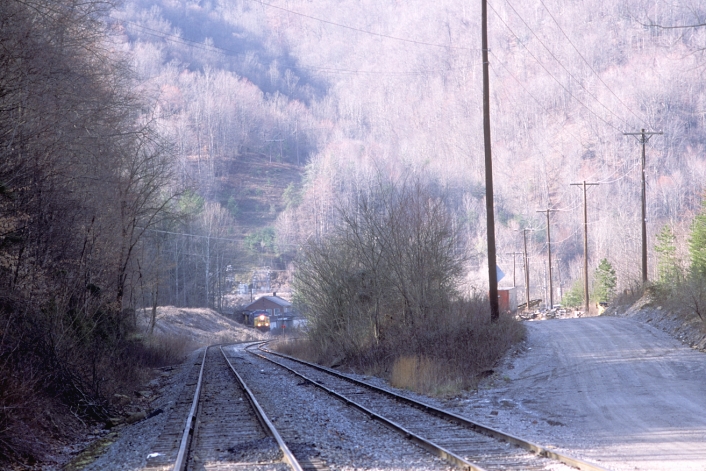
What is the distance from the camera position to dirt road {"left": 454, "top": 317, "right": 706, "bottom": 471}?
935cm

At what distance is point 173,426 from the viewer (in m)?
12.4

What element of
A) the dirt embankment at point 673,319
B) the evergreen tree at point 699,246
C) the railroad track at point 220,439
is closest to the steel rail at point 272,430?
the railroad track at point 220,439

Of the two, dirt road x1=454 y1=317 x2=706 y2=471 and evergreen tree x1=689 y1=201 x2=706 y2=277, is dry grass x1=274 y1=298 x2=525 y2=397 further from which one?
evergreen tree x1=689 y1=201 x2=706 y2=277

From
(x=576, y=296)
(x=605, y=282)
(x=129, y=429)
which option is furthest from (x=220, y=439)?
(x=576, y=296)

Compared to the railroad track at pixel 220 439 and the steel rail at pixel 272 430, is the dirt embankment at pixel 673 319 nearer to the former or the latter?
the steel rail at pixel 272 430

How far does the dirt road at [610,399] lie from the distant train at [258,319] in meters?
67.0

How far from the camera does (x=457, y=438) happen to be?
402 inches

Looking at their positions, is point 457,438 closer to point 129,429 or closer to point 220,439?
point 220,439

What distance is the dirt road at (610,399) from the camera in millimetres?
9352

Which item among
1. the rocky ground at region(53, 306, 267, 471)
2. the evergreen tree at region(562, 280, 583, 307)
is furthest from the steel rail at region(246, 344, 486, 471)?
the evergreen tree at region(562, 280, 583, 307)

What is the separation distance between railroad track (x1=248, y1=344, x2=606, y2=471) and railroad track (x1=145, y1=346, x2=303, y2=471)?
2.04 metres

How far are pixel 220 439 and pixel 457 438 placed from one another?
3844 mm

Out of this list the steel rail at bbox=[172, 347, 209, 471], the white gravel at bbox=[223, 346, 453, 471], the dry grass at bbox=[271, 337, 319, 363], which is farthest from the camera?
the dry grass at bbox=[271, 337, 319, 363]

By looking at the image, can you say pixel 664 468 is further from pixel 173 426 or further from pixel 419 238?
pixel 419 238
